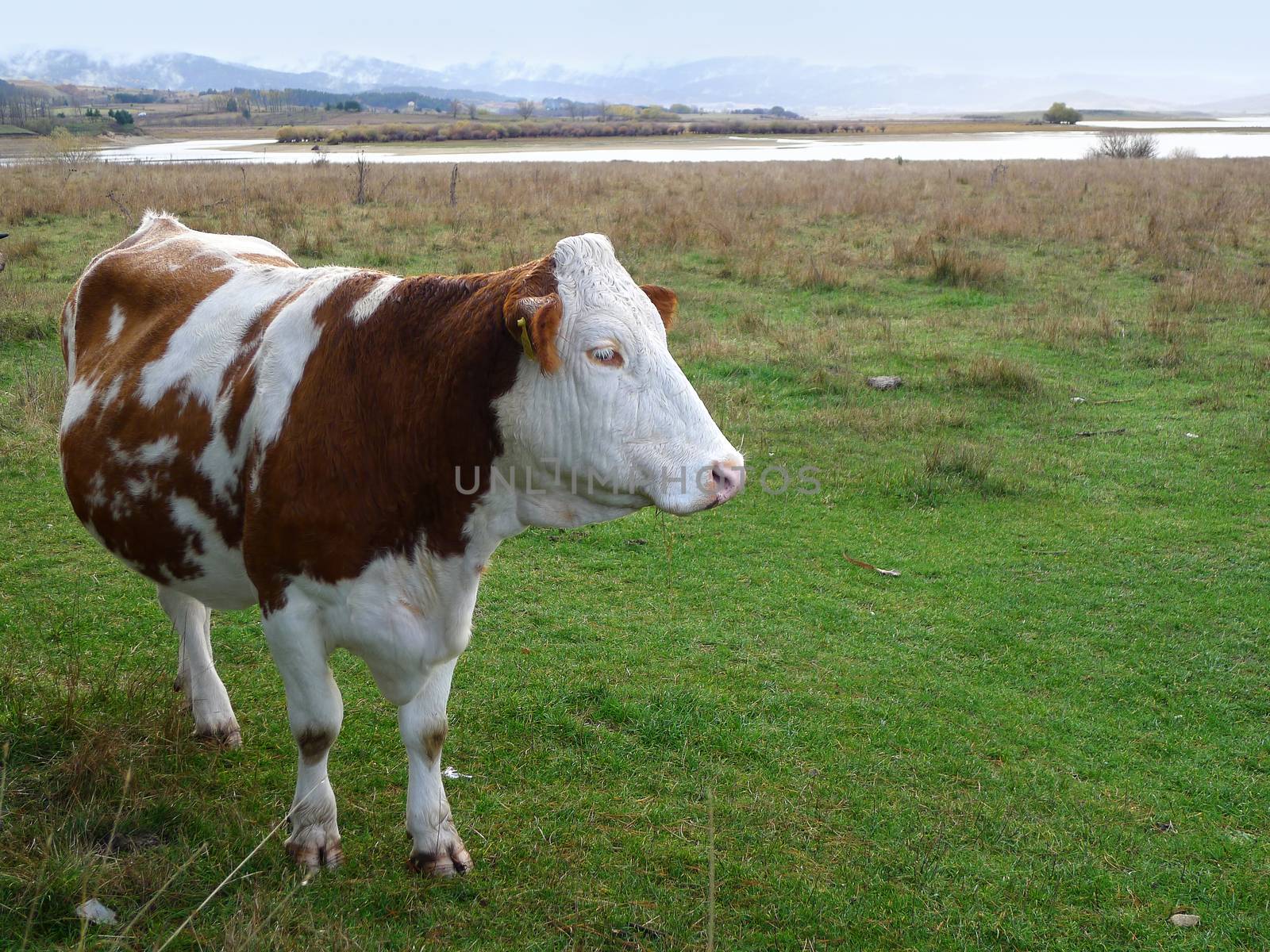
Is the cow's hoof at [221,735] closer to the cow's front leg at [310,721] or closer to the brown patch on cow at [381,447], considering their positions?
the cow's front leg at [310,721]

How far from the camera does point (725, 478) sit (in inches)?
89.6

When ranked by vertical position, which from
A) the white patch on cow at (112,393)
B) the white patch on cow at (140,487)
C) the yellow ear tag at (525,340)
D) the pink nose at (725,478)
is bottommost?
the white patch on cow at (140,487)

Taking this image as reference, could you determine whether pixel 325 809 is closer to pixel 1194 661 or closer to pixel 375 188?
pixel 1194 661

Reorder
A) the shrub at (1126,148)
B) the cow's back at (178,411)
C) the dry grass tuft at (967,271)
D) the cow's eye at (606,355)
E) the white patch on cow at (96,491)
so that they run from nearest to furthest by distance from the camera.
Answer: the cow's eye at (606,355)
the cow's back at (178,411)
the white patch on cow at (96,491)
the dry grass tuft at (967,271)
the shrub at (1126,148)

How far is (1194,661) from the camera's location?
4719 mm

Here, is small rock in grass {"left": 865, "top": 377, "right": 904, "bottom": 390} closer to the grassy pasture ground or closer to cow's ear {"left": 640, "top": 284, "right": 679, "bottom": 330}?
the grassy pasture ground

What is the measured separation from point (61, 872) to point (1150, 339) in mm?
10198

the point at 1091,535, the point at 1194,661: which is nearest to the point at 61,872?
the point at 1194,661

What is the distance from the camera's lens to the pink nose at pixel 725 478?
2.27m

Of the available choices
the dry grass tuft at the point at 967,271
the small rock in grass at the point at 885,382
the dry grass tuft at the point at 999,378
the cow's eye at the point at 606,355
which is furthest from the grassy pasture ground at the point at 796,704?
the dry grass tuft at the point at 967,271

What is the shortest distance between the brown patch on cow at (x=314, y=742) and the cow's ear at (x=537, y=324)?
1.31 metres

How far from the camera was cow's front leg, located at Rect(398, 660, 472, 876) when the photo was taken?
10.1ft

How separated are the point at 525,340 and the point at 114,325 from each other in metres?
1.95

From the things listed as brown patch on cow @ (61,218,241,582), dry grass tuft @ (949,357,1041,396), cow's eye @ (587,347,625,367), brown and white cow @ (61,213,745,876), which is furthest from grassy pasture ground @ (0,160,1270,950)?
cow's eye @ (587,347,625,367)
